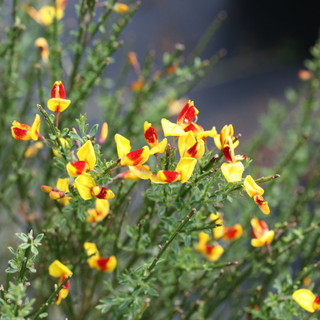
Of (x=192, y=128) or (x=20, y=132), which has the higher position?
(x=192, y=128)

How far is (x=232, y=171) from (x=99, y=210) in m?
0.22

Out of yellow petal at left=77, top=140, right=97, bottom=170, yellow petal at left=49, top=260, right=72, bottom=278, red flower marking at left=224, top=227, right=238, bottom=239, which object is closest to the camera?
yellow petal at left=77, top=140, right=97, bottom=170

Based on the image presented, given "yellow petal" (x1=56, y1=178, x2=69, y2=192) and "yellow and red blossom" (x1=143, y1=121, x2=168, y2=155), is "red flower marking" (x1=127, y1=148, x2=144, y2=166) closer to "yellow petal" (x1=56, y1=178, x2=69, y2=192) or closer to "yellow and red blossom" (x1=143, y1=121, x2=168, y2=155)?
"yellow and red blossom" (x1=143, y1=121, x2=168, y2=155)

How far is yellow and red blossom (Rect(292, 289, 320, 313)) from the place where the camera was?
2.15 ft

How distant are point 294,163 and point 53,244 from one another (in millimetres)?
→ 750

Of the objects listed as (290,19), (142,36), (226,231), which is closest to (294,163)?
(226,231)

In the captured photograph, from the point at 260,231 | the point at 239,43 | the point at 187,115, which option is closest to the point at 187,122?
the point at 187,115

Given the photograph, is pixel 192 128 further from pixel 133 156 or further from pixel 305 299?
pixel 305 299

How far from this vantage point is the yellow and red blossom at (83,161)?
1.89 feet

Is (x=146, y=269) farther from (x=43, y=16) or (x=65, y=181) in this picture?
(x=43, y=16)

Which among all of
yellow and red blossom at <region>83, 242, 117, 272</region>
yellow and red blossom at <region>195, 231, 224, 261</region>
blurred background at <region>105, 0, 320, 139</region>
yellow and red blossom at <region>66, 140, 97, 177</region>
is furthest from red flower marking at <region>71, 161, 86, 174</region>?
blurred background at <region>105, 0, 320, 139</region>

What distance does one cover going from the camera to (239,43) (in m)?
2.94

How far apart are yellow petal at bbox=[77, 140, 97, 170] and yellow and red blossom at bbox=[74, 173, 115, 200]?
0.06 ft

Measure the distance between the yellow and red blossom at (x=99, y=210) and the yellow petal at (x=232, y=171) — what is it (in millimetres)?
196
